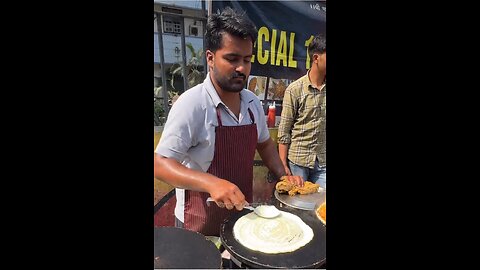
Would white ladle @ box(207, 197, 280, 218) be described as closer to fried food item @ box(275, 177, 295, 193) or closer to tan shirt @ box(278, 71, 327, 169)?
fried food item @ box(275, 177, 295, 193)

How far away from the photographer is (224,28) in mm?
944

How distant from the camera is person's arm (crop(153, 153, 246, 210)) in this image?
0.95 metres

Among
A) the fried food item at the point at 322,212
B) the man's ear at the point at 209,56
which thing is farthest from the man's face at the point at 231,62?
the fried food item at the point at 322,212

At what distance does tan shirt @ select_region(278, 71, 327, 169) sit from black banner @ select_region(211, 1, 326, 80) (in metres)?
0.08

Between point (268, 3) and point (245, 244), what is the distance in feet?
2.73

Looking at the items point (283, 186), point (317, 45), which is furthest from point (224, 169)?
point (317, 45)

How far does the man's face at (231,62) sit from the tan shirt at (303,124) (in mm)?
315

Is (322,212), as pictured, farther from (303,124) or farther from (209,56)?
(209,56)

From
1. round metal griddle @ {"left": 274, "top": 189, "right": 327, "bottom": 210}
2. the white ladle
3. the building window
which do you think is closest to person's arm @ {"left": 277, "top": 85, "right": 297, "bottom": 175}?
round metal griddle @ {"left": 274, "top": 189, "right": 327, "bottom": 210}

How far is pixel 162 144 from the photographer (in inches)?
36.4

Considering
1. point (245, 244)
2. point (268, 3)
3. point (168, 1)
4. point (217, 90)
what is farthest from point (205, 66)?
point (245, 244)

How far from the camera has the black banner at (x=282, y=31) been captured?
43.8 inches
